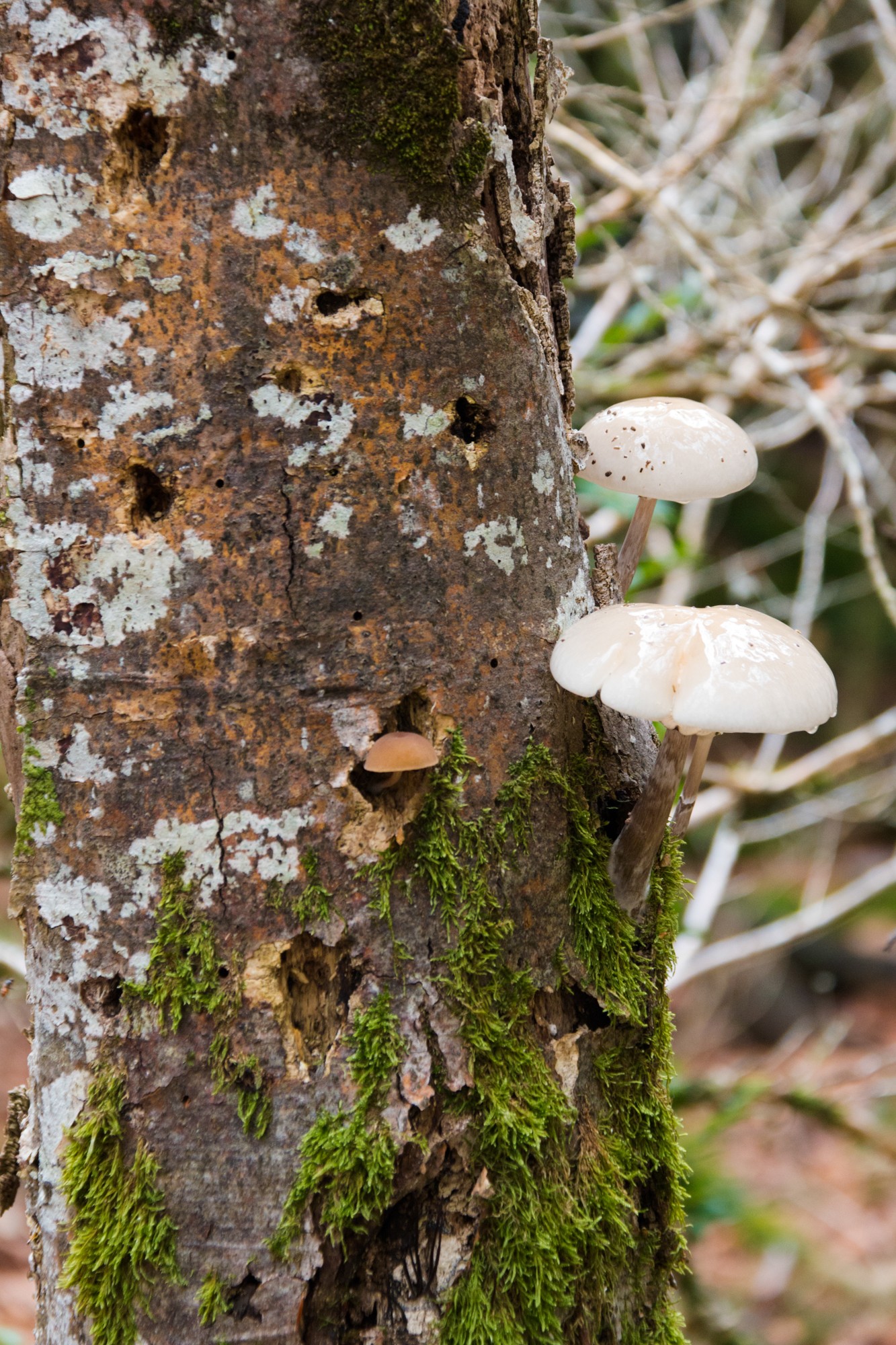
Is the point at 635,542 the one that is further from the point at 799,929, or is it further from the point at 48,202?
the point at 799,929

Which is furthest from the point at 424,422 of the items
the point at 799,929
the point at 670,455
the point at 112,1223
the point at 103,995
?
the point at 799,929

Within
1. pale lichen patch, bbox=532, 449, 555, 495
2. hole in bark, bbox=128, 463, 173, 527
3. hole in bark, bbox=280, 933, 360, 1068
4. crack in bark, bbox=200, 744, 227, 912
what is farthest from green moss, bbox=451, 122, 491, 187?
hole in bark, bbox=280, 933, 360, 1068

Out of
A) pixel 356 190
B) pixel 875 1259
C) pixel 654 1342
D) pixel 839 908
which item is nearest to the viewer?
pixel 356 190

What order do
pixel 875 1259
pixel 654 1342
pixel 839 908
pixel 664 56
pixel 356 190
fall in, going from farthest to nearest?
pixel 664 56 < pixel 875 1259 < pixel 839 908 < pixel 654 1342 < pixel 356 190

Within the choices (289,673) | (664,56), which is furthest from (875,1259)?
(664,56)

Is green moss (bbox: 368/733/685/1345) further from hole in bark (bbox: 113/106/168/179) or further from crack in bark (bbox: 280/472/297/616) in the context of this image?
hole in bark (bbox: 113/106/168/179)

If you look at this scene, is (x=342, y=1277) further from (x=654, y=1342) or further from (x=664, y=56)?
(x=664, y=56)

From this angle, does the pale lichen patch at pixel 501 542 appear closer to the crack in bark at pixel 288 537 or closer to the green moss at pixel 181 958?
the crack in bark at pixel 288 537
